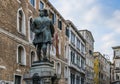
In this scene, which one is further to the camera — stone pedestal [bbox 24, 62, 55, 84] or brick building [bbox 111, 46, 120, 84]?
brick building [bbox 111, 46, 120, 84]

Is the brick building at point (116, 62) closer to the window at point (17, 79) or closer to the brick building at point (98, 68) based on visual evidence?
the brick building at point (98, 68)

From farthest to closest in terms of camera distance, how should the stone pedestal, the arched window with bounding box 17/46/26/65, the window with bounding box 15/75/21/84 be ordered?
the arched window with bounding box 17/46/26/65 < the window with bounding box 15/75/21/84 < the stone pedestal

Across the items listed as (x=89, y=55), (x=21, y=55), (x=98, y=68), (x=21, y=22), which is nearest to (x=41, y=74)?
(x=21, y=55)

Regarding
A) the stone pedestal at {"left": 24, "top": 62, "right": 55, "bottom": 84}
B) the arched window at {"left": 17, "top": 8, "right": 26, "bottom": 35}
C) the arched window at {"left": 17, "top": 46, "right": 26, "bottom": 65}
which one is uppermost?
the arched window at {"left": 17, "top": 8, "right": 26, "bottom": 35}

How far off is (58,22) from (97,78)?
36.2 metres

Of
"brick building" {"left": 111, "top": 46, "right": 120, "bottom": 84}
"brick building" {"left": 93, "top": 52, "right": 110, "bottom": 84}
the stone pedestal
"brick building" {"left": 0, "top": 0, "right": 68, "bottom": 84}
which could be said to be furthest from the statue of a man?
"brick building" {"left": 111, "top": 46, "right": 120, "bottom": 84}

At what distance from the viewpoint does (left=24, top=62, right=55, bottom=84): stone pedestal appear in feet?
40.2

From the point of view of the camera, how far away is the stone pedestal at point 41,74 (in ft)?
40.2

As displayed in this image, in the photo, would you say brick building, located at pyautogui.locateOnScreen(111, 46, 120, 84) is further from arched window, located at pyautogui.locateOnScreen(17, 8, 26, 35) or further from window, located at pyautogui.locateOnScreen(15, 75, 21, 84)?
window, located at pyautogui.locateOnScreen(15, 75, 21, 84)

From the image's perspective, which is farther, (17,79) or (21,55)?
(21,55)

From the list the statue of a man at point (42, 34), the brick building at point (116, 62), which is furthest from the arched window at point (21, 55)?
the brick building at point (116, 62)

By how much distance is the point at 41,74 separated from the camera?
40.4ft

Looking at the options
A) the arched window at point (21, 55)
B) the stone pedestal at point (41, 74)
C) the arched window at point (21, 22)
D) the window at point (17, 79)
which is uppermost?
the arched window at point (21, 22)

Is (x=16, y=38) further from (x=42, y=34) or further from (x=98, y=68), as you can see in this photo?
(x=98, y=68)
